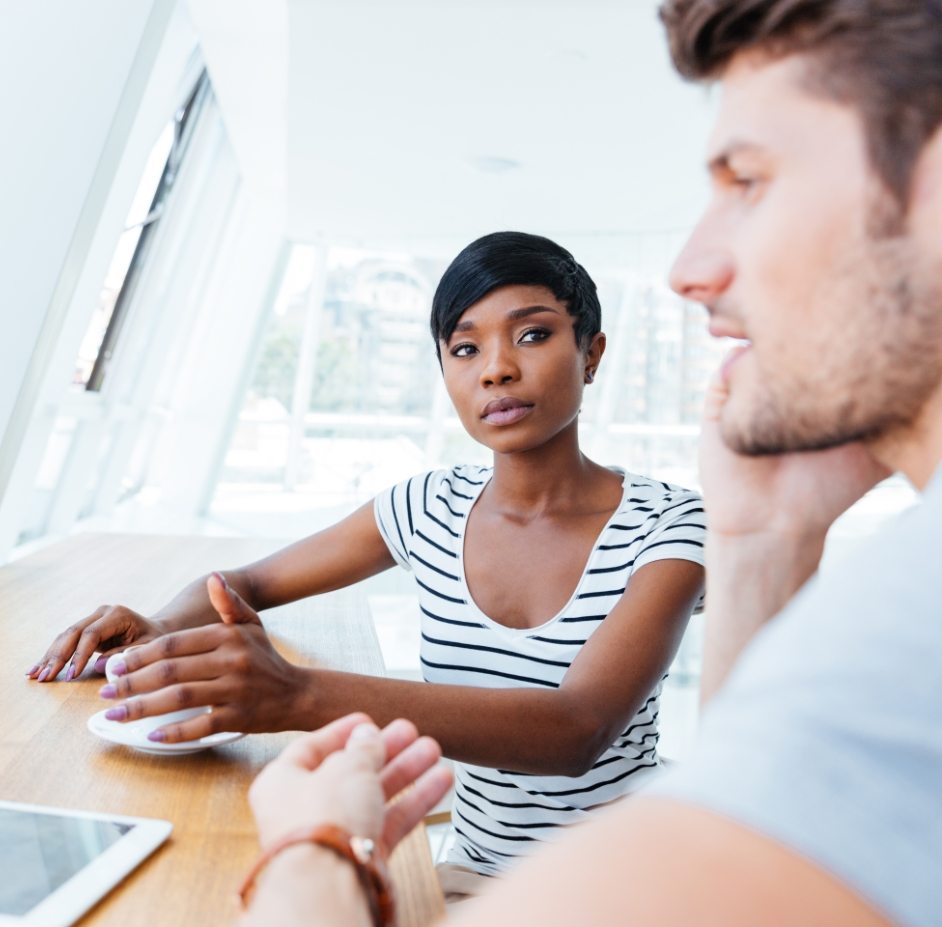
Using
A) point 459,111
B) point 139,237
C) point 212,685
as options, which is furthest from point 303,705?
point 139,237

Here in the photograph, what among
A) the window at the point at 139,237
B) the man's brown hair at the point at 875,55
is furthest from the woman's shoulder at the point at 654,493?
the window at the point at 139,237

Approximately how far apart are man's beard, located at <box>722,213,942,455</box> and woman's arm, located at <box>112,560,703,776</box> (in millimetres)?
571

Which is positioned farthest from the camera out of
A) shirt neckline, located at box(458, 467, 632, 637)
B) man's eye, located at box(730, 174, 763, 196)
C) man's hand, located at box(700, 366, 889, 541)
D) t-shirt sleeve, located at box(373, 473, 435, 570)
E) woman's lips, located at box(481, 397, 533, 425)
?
t-shirt sleeve, located at box(373, 473, 435, 570)

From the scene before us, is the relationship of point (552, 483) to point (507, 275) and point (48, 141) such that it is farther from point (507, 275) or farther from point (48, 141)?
point (48, 141)

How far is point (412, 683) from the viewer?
1141 millimetres

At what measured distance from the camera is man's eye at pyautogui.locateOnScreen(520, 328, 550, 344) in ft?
5.36

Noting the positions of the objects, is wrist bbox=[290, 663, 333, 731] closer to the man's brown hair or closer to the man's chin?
the man's chin

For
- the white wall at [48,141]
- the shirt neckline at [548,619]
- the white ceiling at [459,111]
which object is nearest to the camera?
the shirt neckline at [548,619]

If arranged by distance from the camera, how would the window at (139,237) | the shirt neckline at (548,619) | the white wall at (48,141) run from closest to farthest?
the shirt neckline at (548,619) < the white wall at (48,141) < the window at (139,237)

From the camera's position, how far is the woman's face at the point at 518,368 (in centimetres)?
161

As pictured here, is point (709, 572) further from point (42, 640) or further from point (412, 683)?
point (42, 640)

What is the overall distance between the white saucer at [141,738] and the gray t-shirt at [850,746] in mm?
775

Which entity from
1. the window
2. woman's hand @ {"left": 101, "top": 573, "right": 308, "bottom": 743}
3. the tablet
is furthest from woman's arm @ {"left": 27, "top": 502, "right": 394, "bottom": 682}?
the window

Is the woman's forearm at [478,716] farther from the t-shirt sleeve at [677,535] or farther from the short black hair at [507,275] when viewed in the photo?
the short black hair at [507,275]
